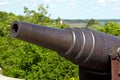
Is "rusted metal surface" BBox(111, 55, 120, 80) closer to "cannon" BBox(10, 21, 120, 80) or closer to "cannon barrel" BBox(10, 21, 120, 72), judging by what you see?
"cannon" BBox(10, 21, 120, 80)

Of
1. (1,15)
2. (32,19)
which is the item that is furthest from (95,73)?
(1,15)

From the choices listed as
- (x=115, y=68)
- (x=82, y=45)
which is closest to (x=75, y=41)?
(x=82, y=45)

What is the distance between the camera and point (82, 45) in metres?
5.91

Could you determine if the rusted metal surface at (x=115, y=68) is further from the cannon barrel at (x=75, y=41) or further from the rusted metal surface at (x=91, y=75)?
the rusted metal surface at (x=91, y=75)

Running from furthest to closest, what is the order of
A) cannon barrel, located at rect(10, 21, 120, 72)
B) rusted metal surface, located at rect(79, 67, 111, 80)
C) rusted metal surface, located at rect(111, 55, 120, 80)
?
rusted metal surface, located at rect(79, 67, 111, 80) < rusted metal surface, located at rect(111, 55, 120, 80) < cannon barrel, located at rect(10, 21, 120, 72)

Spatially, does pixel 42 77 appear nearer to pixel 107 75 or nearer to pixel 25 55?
pixel 25 55

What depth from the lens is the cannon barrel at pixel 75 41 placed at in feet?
18.5

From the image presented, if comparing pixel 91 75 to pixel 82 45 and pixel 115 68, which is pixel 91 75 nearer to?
pixel 115 68

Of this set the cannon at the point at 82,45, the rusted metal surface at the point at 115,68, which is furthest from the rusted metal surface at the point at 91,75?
the rusted metal surface at the point at 115,68

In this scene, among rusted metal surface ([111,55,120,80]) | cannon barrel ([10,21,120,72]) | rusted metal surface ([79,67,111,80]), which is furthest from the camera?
rusted metal surface ([79,67,111,80])

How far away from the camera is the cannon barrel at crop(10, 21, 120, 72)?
5.63 metres

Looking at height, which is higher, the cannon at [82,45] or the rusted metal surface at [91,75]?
the cannon at [82,45]

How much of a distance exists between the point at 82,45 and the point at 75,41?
129 millimetres

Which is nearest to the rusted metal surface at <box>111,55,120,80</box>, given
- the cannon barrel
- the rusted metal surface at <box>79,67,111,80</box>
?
the cannon barrel
